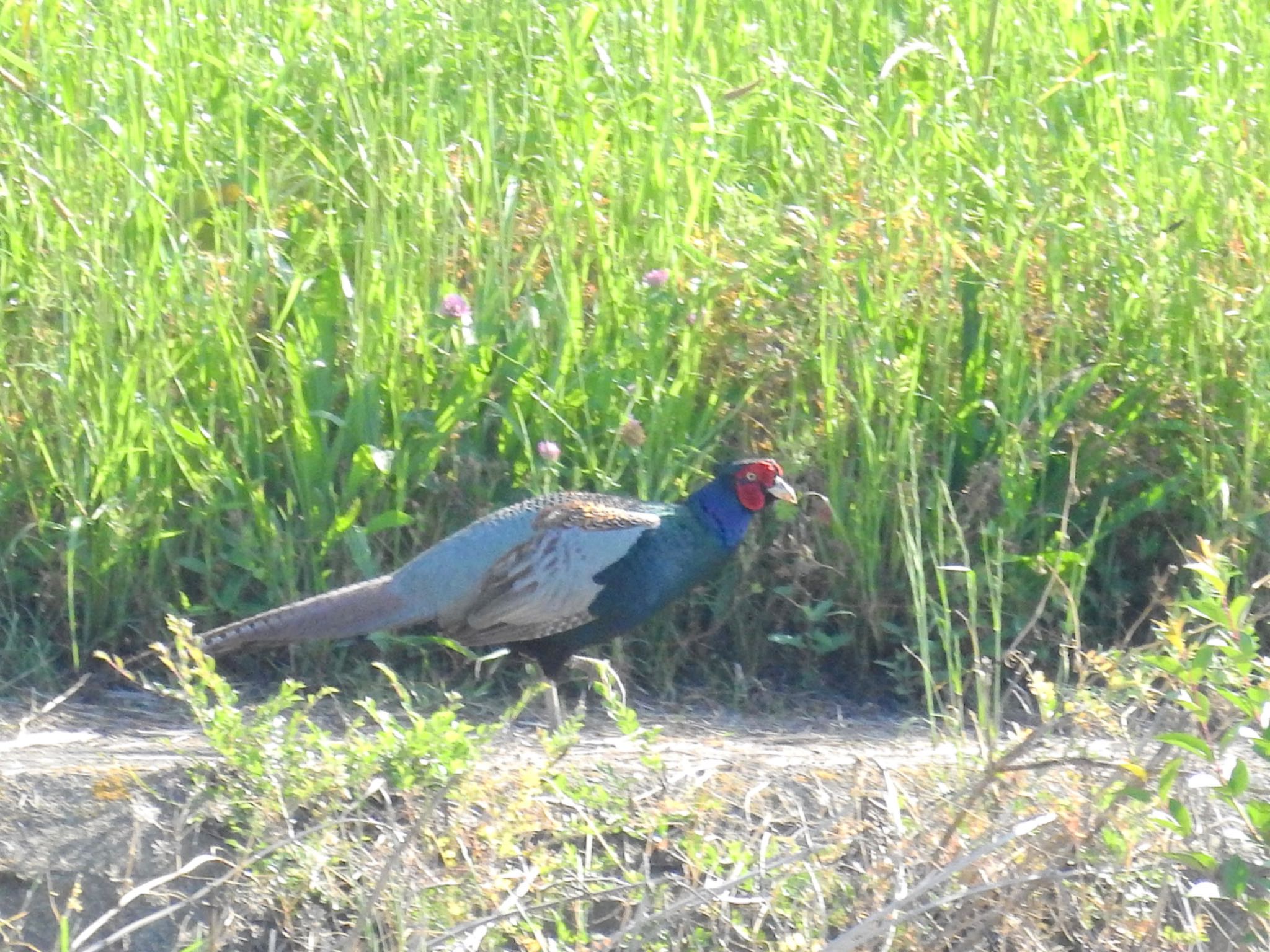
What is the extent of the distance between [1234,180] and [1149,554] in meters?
1.00

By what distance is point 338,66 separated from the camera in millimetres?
4574

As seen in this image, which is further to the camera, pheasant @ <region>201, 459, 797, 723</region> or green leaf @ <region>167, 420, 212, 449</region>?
green leaf @ <region>167, 420, 212, 449</region>

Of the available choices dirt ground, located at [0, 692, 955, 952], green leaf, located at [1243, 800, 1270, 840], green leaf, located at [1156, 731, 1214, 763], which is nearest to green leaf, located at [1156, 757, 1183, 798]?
green leaf, located at [1156, 731, 1214, 763]

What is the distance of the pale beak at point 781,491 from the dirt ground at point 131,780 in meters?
0.56

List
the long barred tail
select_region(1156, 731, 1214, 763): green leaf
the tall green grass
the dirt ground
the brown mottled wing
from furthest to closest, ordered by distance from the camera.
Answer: the tall green grass
the brown mottled wing
the long barred tail
the dirt ground
select_region(1156, 731, 1214, 763): green leaf

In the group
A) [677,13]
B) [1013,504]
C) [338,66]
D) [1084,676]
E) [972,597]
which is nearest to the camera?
[1084,676]

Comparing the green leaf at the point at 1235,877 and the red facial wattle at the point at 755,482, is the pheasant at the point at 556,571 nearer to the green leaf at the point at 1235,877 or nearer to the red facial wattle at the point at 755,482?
the red facial wattle at the point at 755,482

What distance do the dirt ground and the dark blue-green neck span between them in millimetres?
476

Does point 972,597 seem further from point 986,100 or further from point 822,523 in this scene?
point 986,100

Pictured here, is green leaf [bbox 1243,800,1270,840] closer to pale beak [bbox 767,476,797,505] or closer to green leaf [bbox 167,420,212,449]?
pale beak [bbox 767,476,797,505]

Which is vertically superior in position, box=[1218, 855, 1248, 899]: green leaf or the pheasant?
the pheasant

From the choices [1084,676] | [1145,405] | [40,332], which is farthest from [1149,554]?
[40,332]

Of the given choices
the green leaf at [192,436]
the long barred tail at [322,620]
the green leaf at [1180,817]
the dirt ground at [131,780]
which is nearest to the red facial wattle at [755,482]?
the dirt ground at [131,780]

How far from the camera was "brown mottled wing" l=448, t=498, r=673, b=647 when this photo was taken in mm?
4078
